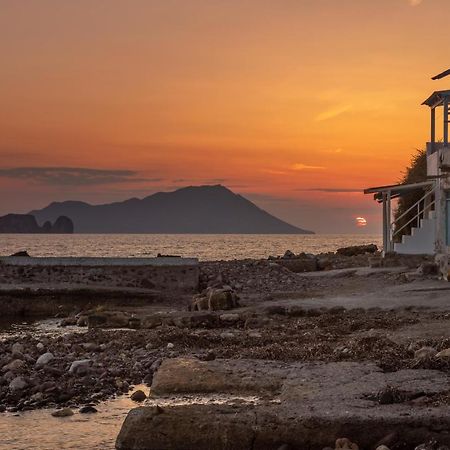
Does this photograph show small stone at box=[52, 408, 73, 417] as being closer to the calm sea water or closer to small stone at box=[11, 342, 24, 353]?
small stone at box=[11, 342, 24, 353]

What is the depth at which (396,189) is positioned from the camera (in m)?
33.3

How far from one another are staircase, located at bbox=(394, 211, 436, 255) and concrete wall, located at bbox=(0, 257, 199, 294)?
8363 millimetres

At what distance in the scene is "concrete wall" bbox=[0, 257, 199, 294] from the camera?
93.3 feet

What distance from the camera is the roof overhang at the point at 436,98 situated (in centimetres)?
2997

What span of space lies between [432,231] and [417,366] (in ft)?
64.9

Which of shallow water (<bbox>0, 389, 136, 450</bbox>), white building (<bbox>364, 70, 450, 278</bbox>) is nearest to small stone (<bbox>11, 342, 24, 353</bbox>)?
shallow water (<bbox>0, 389, 136, 450</bbox>)

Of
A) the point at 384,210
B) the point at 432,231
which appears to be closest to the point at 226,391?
the point at 432,231

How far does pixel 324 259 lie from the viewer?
132ft

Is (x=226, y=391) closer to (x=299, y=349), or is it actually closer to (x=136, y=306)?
(x=299, y=349)

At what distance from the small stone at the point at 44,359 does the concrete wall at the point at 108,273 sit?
47.6 feet

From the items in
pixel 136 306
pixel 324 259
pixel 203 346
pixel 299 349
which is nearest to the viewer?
pixel 299 349

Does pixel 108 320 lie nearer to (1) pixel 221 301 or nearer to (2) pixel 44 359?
(1) pixel 221 301

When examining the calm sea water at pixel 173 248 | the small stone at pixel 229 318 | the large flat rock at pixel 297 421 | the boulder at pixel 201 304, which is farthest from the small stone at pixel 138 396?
the calm sea water at pixel 173 248

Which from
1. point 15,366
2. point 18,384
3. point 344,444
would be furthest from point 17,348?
point 344,444
